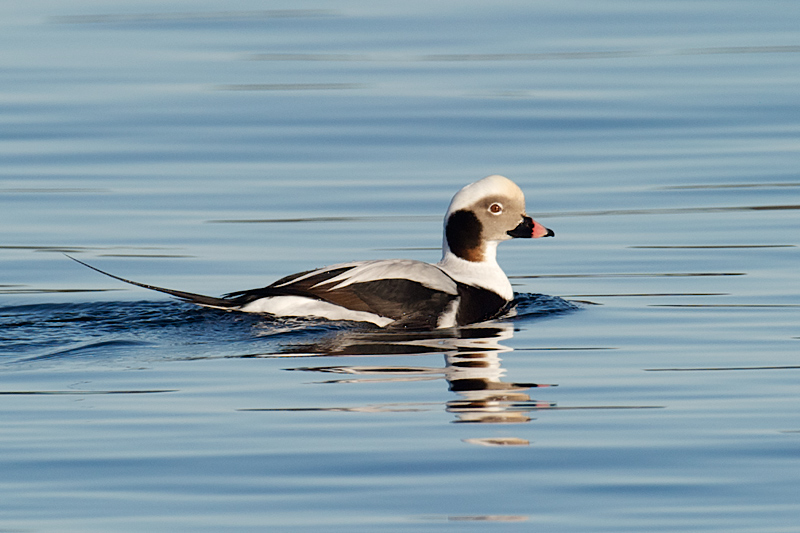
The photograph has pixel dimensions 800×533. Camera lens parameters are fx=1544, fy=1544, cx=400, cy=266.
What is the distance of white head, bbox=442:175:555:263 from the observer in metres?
9.55

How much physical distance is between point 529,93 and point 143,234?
7.27 metres

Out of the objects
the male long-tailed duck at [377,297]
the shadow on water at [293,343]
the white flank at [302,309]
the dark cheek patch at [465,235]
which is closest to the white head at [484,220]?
the dark cheek patch at [465,235]

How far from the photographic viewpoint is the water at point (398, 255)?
5621 mm

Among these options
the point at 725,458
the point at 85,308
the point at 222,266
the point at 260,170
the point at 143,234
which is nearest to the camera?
the point at 725,458

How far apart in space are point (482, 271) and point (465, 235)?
248 millimetres

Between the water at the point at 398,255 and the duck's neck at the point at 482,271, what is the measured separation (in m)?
0.19

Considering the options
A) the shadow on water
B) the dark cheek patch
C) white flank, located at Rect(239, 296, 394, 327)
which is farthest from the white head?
white flank, located at Rect(239, 296, 394, 327)

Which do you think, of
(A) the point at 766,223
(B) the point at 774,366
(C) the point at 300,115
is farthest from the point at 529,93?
(B) the point at 774,366

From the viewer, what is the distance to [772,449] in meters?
6.03

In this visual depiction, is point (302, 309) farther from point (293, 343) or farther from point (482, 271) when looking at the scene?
point (482, 271)

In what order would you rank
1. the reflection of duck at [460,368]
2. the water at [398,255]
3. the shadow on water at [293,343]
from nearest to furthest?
1. the water at [398,255]
2. the reflection of duck at [460,368]
3. the shadow on water at [293,343]

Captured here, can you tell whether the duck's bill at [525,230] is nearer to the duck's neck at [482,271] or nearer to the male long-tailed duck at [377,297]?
the duck's neck at [482,271]

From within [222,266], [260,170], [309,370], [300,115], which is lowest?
[309,370]

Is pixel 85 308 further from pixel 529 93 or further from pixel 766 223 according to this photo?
Result: pixel 529 93
